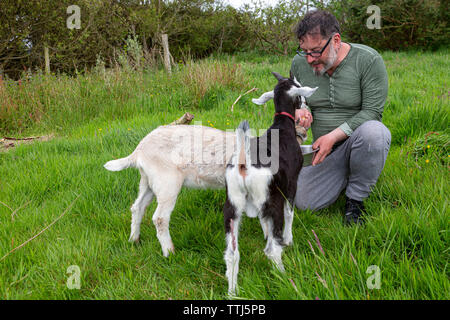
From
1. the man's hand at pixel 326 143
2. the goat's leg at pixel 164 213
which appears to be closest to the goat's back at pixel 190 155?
the goat's leg at pixel 164 213

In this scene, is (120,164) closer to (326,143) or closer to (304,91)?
(304,91)

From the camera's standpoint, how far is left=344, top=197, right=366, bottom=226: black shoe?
8.91 ft

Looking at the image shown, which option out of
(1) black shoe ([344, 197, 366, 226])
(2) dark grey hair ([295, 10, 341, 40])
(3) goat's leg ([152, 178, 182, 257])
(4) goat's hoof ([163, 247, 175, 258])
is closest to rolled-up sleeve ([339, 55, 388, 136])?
(2) dark grey hair ([295, 10, 341, 40])

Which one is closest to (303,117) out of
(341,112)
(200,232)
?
(341,112)

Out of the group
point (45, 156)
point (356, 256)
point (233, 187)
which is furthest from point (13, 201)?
point (356, 256)

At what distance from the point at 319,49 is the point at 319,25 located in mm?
205

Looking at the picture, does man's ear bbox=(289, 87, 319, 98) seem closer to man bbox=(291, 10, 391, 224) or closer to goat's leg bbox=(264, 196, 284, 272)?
man bbox=(291, 10, 391, 224)

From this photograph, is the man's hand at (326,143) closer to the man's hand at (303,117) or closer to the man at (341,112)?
the man at (341,112)

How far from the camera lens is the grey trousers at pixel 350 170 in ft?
9.18

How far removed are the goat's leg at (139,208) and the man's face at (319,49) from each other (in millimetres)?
1930

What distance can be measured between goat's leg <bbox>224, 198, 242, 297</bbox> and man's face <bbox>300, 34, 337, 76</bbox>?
67.7 inches

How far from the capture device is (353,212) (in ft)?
9.24

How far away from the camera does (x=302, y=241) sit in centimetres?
248

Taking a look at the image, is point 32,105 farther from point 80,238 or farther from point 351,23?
point 351,23
